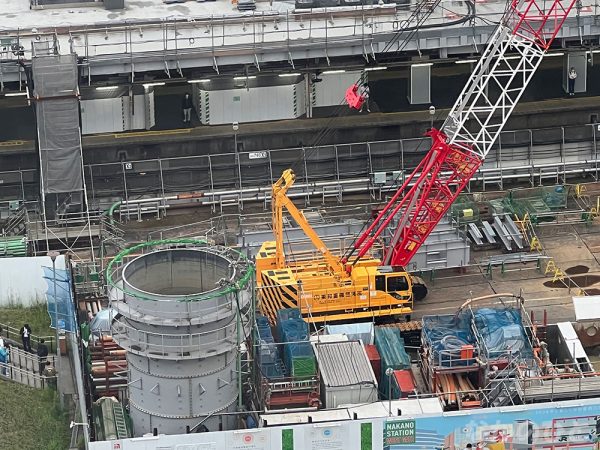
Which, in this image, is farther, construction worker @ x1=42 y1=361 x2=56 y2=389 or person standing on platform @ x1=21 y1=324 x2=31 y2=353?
person standing on platform @ x1=21 y1=324 x2=31 y2=353

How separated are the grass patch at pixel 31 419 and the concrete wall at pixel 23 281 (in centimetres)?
750

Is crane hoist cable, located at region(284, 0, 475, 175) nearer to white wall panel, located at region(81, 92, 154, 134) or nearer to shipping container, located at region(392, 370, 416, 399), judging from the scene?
white wall panel, located at region(81, 92, 154, 134)

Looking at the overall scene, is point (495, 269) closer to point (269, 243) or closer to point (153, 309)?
point (269, 243)

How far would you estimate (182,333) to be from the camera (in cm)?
7638

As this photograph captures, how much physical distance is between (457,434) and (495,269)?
19.1 metres

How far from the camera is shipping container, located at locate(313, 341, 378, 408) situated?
265 feet

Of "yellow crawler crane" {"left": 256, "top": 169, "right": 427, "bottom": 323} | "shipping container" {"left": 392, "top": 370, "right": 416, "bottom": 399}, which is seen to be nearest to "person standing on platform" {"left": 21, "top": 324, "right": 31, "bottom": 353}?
"yellow crawler crane" {"left": 256, "top": 169, "right": 427, "bottom": 323}

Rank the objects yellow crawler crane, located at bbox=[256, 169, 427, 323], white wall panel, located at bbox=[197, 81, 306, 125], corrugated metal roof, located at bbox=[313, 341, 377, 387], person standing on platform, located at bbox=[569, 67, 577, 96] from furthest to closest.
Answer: person standing on platform, located at bbox=[569, 67, 577, 96]
white wall panel, located at bbox=[197, 81, 306, 125]
yellow crawler crane, located at bbox=[256, 169, 427, 323]
corrugated metal roof, located at bbox=[313, 341, 377, 387]

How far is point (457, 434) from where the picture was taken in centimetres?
8025

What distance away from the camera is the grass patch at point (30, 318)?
299ft

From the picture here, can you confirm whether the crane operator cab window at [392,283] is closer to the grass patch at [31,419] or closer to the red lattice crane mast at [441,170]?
the red lattice crane mast at [441,170]

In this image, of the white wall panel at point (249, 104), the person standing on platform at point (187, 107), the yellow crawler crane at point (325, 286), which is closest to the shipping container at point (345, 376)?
the yellow crawler crane at point (325, 286)

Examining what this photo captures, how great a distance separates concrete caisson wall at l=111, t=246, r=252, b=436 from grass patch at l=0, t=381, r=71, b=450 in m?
5.28

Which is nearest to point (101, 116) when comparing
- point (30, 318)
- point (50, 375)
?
point (30, 318)
